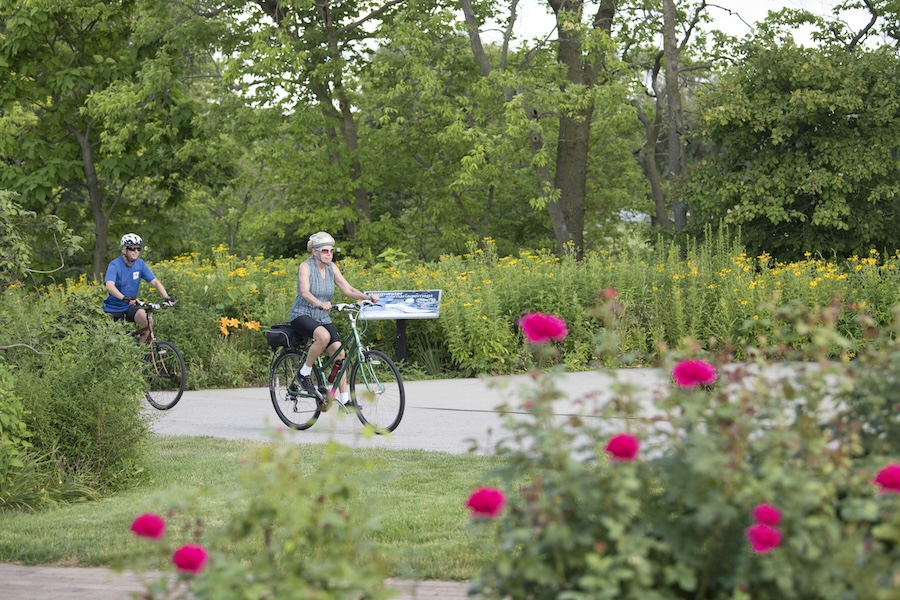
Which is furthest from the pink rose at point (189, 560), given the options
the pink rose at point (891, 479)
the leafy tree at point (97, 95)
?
the leafy tree at point (97, 95)

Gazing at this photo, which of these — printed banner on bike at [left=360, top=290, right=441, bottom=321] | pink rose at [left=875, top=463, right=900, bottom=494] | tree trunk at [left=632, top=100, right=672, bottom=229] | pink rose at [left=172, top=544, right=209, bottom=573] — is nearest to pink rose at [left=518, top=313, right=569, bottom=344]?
pink rose at [left=875, top=463, right=900, bottom=494]

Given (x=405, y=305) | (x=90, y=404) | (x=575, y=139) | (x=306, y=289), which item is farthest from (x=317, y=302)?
(x=575, y=139)

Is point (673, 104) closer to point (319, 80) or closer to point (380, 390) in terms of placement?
point (319, 80)

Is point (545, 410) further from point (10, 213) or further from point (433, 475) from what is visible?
point (10, 213)

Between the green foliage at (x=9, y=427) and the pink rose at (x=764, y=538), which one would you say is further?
the green foliage at (x=9, y=427)

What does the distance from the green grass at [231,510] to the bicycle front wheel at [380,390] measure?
1.02 meters

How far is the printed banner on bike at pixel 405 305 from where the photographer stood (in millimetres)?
14102

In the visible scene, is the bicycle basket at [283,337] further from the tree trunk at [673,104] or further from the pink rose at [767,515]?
the tree trunk at [673,104]

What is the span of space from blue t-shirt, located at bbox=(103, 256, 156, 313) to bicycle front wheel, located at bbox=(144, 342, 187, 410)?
60 cm

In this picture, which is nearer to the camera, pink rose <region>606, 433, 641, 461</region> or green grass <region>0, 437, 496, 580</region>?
pink rose <region>606, 433, 641, 461</region>

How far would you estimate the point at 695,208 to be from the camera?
895 inches

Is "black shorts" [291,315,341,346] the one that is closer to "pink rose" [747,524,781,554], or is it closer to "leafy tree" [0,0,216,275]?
"pink rose" [747,524,781,554]

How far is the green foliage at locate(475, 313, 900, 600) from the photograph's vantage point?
2658 mm

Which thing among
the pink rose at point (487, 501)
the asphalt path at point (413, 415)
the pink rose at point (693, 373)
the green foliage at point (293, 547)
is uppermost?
the pink rose at point (693, 373)
